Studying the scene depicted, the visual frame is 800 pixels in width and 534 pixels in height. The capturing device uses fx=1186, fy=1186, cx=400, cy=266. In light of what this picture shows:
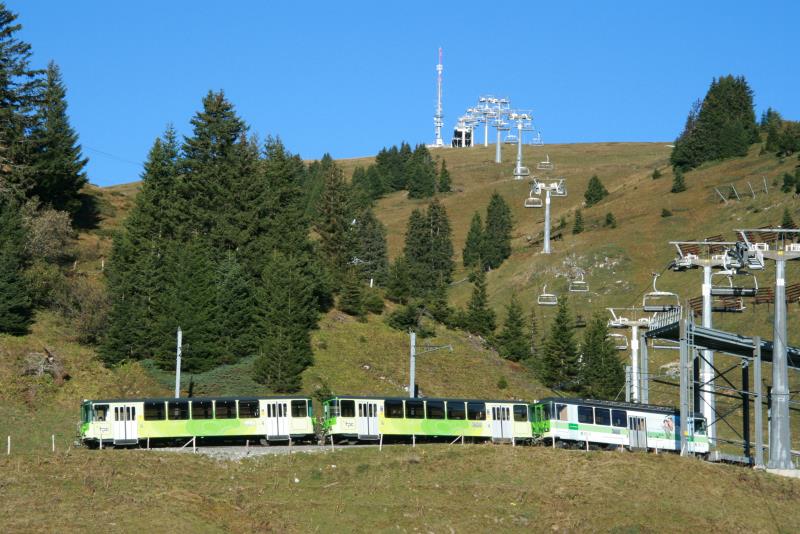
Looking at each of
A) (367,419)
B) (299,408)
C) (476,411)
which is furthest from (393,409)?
(299,408)

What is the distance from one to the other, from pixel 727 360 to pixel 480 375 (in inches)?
1098

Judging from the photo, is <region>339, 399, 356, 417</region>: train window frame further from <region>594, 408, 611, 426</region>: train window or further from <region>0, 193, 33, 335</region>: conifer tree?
<region>0, 193, 33, 335</region>: conifer tree

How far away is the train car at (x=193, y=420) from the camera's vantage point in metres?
55.3

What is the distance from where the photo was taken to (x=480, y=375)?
294 feet

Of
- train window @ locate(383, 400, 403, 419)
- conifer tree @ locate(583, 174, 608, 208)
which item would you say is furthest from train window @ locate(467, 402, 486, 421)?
conifer tree @ locate(583, 174, 608, 208)

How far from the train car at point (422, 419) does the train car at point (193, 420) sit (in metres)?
1.68

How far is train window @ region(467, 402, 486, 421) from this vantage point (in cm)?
5962

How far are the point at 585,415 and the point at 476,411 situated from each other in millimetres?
5428

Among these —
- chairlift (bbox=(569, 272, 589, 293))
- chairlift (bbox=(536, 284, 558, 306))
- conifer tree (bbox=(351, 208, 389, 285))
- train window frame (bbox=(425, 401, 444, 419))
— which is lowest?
train window frame (bbox=(425, 401, 444, 419))

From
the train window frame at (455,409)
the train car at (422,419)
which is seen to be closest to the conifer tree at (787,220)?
the train car at (422,419)

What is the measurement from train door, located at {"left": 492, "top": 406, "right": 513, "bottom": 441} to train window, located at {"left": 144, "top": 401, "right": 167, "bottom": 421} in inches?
643

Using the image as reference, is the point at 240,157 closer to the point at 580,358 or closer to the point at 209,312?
the point at 209,312

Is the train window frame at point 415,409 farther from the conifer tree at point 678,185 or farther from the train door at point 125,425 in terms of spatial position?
the conifer tree at point 678,185

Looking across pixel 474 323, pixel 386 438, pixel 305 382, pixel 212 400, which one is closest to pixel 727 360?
pixel 474 323
